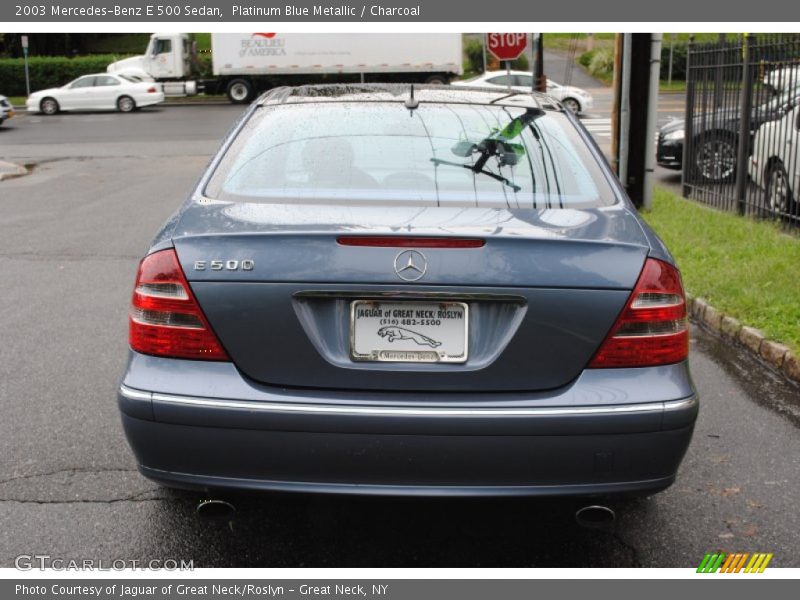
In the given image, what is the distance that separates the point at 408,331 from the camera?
118 inches

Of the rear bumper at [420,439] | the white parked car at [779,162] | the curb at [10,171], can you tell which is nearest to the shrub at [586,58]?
the curb at [10,171]

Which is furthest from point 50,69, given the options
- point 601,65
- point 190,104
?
point 601,65

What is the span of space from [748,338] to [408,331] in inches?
155

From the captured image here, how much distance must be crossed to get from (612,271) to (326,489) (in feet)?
3.70

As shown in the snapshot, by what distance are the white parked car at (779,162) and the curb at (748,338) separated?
3.44 meters

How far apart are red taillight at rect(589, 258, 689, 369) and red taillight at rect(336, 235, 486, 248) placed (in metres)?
0.52

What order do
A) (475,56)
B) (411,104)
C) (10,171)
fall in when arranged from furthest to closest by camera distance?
(475,56) → (10,171) → (411,104)

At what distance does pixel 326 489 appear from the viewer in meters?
3.02

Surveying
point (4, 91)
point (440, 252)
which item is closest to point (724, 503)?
point (440, 252)

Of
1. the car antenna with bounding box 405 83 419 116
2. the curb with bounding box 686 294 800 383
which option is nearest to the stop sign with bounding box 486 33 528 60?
the curb with bounding box 686 294 800 383

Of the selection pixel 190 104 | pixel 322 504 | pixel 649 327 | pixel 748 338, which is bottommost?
pixel 190 104

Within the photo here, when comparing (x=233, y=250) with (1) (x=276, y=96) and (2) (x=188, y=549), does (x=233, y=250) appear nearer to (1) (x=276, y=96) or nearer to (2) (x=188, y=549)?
(2) (x=188, y=549)

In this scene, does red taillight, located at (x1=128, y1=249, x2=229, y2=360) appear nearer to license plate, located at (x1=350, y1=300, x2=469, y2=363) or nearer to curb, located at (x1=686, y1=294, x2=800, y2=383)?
license plate, located at (x1=350, y1=300, x2=469, y2=363)

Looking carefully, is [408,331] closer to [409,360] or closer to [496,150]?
[409,360]
